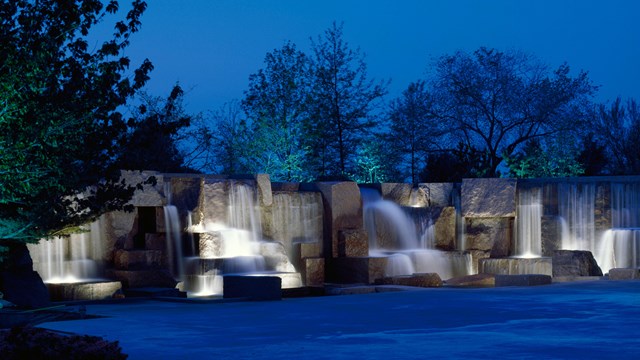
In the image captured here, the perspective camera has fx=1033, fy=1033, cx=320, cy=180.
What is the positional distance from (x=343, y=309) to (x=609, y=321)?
4.03 m

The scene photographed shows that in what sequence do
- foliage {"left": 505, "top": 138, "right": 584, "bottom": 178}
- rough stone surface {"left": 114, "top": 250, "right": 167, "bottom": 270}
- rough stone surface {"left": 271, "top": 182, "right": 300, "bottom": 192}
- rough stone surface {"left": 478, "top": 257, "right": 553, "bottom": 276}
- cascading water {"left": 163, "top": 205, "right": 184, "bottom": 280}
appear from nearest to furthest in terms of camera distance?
rough stone surface {"left": 114, "top": 250, "right": 167, "bottom": 270} < cascading water {"left": 163, "top": 205, "right": 184, "bottom": 280} < rough stone surface {"left": 478, "top": 257, "right": 553, "bottom": 276} < rough stone surface {"left": 271, "top": 182, "right": 300, "bottom": 192} < foliage {"left": 505, "top": 138, "right": 584, "bottom": 178}

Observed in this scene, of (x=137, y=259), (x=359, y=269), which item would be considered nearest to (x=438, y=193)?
(x=359, y=269)

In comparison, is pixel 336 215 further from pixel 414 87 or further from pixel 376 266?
pixel 414 87

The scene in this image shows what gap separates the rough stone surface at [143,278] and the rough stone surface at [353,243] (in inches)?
239

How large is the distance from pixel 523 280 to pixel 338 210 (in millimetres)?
7579

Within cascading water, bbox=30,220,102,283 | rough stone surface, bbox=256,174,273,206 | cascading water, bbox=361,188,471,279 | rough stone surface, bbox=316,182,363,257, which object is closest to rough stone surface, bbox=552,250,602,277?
cascading water, bbox=361,188,471,279

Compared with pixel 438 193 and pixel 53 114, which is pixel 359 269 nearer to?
pixel 438 193

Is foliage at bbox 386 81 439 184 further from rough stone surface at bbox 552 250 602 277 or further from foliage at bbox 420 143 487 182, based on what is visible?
rough stone surface at bbox 552 250 602 277

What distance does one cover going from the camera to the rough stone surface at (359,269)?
2466 centimetres

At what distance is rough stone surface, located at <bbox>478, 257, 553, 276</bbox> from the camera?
1014 inches

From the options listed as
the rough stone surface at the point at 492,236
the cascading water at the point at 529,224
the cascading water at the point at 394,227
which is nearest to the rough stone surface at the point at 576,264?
the cascading water at the point at 529,224

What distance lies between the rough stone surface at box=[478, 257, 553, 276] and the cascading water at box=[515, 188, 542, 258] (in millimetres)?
2097

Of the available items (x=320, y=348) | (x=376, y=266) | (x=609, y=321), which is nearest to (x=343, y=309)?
(x=609, y=321)

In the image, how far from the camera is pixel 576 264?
24.8m
